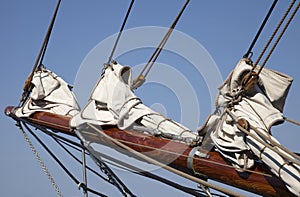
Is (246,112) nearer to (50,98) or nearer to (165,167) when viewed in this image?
(165,167)

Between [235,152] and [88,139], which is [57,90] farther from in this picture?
[235,152]

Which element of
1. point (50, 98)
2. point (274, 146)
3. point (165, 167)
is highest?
point (274, 146)

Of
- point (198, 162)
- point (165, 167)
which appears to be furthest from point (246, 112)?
point (165, 167)

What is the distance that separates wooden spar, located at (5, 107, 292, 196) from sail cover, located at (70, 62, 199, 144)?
78 millimetres

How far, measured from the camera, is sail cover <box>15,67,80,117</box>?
607cm

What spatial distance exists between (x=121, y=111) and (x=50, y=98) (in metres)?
1.36

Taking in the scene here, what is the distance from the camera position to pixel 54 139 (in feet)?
19.2

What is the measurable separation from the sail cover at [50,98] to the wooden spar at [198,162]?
49 centimetres

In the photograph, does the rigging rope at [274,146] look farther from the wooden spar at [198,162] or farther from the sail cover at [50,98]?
the sail cover at [50,98]

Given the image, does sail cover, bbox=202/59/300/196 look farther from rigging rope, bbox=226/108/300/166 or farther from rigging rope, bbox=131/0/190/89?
rigging rope, bbox=131/0/190/89

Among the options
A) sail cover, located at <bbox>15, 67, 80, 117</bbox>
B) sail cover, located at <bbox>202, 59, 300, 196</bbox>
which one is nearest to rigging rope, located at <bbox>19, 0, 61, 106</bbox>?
sail cover, located at <bbox>15, 67, 80, 117</bbox>

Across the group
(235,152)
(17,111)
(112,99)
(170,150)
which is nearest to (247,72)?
(235,152)

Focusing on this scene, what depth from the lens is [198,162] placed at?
416 cm

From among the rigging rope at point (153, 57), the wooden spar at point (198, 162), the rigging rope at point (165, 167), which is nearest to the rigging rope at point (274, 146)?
the wooden spar at point (198, 162)
